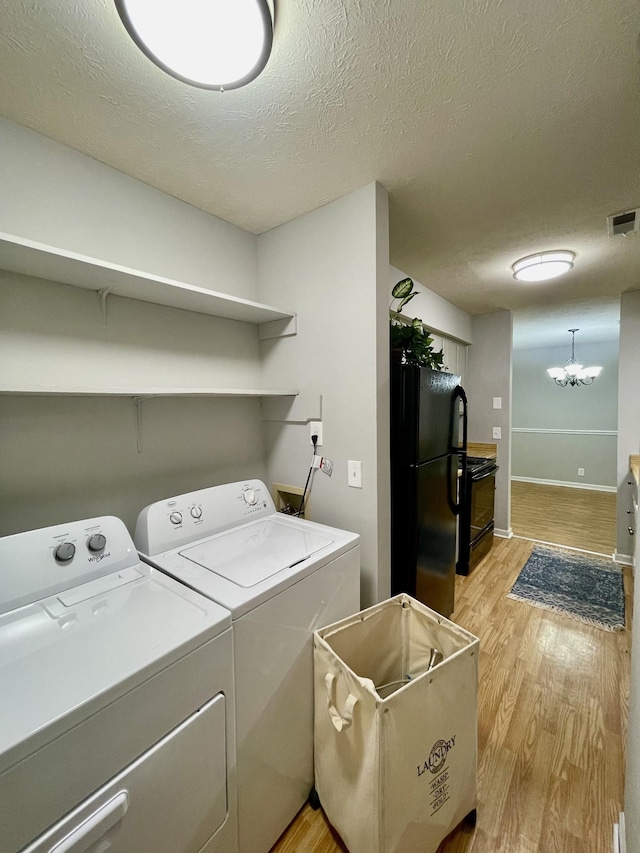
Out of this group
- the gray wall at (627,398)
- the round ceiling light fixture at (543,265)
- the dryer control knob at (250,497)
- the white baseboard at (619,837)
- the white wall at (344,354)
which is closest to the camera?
the white baseboard at (619,837)

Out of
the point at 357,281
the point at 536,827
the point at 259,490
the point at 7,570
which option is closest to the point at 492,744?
the point at 536,827

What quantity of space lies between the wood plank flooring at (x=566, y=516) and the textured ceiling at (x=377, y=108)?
3.33 meters

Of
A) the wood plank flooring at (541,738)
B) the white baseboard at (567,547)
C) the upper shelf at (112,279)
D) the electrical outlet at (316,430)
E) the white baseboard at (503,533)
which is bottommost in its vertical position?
the wood plank flooring at (541,738)

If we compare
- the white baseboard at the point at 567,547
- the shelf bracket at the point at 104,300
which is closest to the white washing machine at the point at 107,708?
the shelf bracket at the point at 104,300

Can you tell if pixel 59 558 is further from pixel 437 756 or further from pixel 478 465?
pixel 478 465

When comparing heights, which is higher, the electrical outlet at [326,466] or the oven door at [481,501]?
the electrical outlet at [326,466]

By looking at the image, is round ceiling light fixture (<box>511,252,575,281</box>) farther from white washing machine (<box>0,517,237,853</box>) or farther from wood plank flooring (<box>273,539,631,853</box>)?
white washing machine (<box>0,517,237,853</box>)

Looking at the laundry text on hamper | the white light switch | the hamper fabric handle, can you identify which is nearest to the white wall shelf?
the white light switch

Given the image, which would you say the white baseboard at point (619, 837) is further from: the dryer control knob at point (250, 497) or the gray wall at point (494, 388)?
the gray wall at point (494, 388)

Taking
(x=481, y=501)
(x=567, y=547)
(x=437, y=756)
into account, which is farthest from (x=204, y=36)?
(x=567, y=547)

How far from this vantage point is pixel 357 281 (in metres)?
1.60

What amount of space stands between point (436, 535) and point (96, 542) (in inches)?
66.7

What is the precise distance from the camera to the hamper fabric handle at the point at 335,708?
3.43 ft

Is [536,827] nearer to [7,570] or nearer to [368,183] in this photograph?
[7,570]
